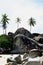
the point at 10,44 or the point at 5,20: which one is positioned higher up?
the point at 5,20

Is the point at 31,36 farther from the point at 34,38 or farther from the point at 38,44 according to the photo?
the point at 38,44

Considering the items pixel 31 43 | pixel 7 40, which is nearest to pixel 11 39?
pixel 7 40

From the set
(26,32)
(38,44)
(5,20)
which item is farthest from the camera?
(5,20)

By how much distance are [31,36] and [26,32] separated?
1.59 m

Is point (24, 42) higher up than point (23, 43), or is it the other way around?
point (24, 42)

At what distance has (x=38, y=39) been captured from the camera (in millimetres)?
58344

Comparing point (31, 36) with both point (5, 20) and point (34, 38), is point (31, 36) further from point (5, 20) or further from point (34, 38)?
point (5, 20)

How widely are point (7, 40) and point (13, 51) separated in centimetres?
389

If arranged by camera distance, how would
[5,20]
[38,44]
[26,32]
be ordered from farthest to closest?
[5,20], [26,32], [38,44]

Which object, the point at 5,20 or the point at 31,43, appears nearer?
the point at 31,43

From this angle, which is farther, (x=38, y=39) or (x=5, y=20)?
(x=5, y=20)

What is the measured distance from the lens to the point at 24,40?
57.8 m

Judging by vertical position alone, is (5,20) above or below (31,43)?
above

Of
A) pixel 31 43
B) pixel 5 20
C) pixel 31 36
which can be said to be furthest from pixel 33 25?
pixel 31 43
